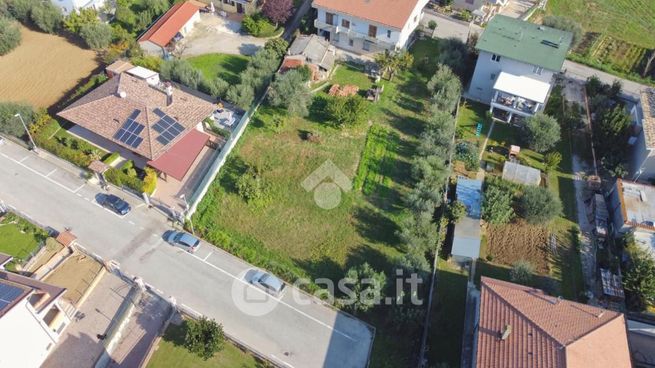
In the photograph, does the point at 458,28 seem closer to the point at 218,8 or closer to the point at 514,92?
the point at 514,92

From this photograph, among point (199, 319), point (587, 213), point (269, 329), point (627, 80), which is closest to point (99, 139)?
point (199, 319)

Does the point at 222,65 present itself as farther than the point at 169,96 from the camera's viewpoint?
Yes

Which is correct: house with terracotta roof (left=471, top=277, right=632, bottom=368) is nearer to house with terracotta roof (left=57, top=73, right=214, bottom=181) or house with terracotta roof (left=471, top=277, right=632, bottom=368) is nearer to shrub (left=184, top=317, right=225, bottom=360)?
shrub (left=184, top=317, right=225, bottom=360)

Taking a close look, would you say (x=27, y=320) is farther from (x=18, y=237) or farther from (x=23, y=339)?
(x=18, y=237)

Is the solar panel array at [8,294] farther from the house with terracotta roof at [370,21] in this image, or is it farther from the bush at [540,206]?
the house with terracotta roof at [370,21]

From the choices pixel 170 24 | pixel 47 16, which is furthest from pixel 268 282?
pixel 47 16
